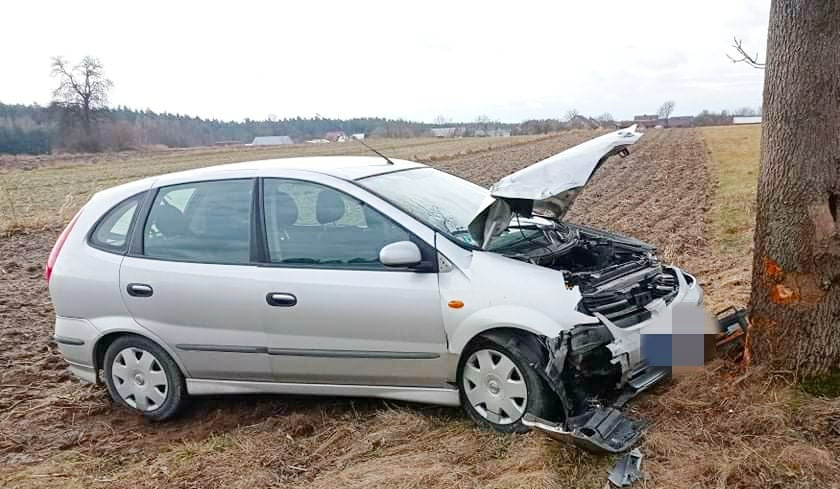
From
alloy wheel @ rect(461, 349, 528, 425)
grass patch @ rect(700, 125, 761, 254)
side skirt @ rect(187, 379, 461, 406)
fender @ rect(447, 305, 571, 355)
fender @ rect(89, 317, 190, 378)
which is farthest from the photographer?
grass patch @ rect(700, 125, 761, 254)

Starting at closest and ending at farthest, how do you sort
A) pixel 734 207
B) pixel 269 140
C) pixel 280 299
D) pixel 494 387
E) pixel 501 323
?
pixel 501 323
pixel 494 387
pixel 280 299
pixel 734 207
pixel 269 140

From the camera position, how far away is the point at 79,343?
482 centimetres

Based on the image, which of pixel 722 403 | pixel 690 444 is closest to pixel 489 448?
pixel 690 444

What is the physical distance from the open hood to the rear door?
1.47m

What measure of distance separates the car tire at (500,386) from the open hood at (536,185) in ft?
2.11

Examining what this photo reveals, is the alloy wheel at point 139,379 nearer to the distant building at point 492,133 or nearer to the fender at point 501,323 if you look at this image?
the fender at point 501,323

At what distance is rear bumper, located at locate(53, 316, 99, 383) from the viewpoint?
15.7 feet

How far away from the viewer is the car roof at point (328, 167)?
454cm

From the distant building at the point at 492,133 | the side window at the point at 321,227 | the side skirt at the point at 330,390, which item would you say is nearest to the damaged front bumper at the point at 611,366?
the side skirt at the point at 330,390

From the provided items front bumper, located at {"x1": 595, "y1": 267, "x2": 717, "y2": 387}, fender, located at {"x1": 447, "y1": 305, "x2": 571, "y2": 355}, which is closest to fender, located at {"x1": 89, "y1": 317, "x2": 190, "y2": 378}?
fender, located at {"x1": 447, "y1": 305, "x2": 571, "y2": 355}

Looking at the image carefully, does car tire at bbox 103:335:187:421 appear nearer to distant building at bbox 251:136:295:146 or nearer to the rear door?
the rear door

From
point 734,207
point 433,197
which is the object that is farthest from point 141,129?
point 433,197

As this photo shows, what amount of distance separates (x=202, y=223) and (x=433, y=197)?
1.57 metres

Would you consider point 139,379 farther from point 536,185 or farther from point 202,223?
point 536,185
